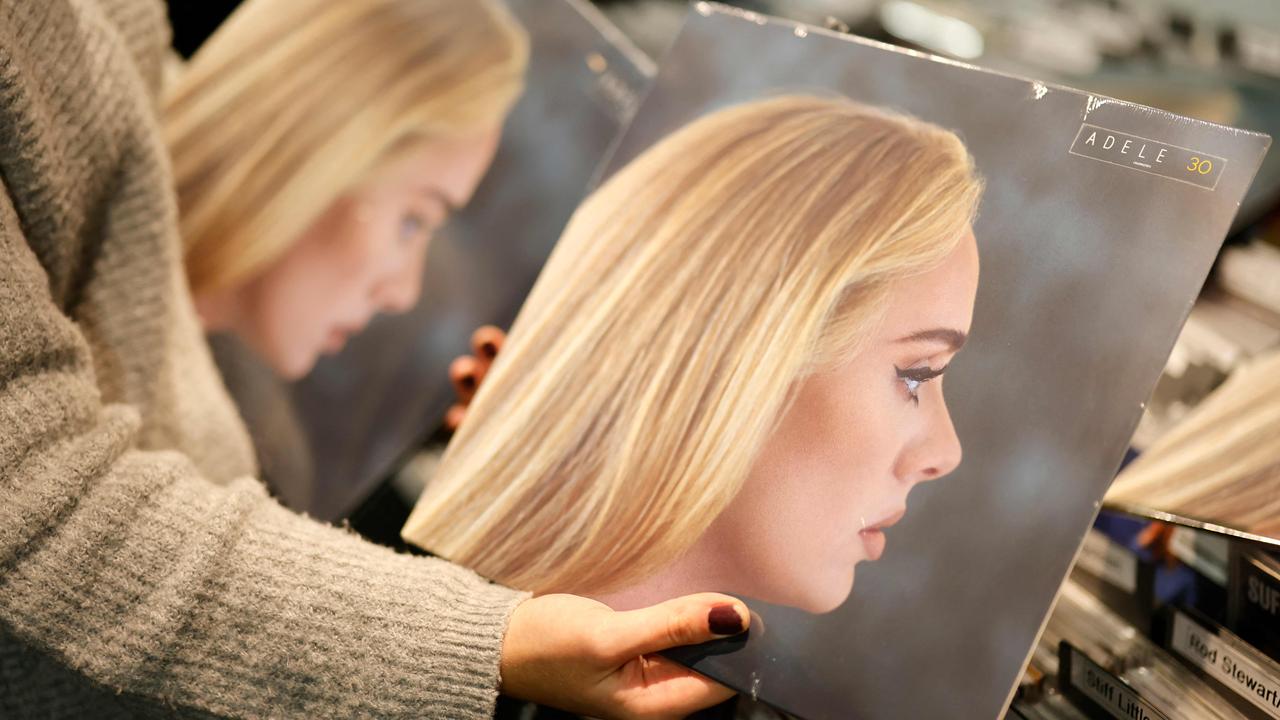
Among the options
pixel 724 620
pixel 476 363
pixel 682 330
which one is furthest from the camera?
pixel 476 363

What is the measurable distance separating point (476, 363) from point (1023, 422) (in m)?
0.53

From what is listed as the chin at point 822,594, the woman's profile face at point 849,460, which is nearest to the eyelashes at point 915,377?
the woman's profile face at point 849,460

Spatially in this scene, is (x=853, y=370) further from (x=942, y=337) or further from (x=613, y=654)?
(x=613, y=654)

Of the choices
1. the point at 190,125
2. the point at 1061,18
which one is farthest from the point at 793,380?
the point at 1061,18

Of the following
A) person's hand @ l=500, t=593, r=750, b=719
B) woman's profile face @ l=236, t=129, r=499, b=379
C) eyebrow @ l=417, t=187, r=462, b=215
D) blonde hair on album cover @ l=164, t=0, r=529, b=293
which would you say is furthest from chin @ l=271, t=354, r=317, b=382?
person's hand @ l=500, t=593, r=750, b=719

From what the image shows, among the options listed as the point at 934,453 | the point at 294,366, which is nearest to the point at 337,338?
the point at 294,366

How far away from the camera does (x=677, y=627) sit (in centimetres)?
55

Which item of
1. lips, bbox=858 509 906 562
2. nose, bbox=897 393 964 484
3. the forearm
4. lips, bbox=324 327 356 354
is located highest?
nose, bbox=897 393 964 484

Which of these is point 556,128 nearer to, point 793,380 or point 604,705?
point 793,380

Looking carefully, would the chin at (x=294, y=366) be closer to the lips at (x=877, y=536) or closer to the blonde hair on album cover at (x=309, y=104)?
the blonde hair on album cover at (x=309, y=104)

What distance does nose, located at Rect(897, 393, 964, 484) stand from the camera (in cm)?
56

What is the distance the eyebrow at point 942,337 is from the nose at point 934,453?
4cm

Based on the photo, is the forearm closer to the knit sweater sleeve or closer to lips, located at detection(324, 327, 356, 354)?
the knit sweater sleeve

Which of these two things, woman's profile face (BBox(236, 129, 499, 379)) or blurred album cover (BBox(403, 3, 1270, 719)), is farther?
woman's profile face (BBox(236, 129, 499, 379))
